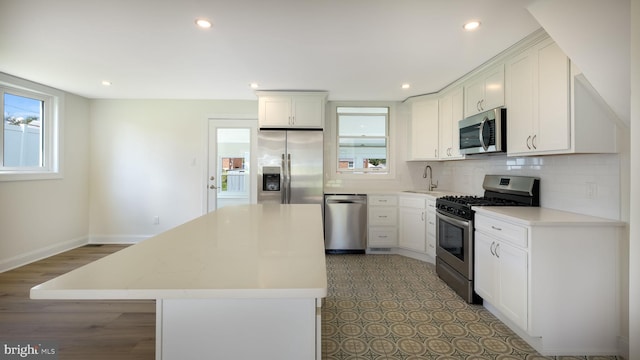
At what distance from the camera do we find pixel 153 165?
4.77 m

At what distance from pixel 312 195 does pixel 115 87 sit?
302 centimetres

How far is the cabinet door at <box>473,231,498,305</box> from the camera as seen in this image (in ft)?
7.79

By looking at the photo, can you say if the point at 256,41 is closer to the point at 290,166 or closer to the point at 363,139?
the point at 290,166

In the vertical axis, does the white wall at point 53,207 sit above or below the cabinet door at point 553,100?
below

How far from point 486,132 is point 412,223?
5.47ft

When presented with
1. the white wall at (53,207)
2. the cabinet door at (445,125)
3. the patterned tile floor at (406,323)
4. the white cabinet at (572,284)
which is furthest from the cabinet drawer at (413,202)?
the white wall at (53,207)

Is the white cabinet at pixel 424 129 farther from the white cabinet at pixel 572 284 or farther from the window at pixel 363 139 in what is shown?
the white cabinet at pixel 572 284

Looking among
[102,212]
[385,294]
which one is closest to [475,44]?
[385,294]

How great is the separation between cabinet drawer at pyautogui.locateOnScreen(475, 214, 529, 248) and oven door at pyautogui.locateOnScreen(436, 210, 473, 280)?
141mm

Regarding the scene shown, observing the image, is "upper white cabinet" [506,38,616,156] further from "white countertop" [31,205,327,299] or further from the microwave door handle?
"white countertop" [31,205,327,299]

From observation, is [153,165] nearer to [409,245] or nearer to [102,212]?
[102,212]

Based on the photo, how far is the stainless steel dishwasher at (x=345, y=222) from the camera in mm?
4277

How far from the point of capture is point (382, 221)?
4.32 meters

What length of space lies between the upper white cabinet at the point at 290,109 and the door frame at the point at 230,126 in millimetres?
657
